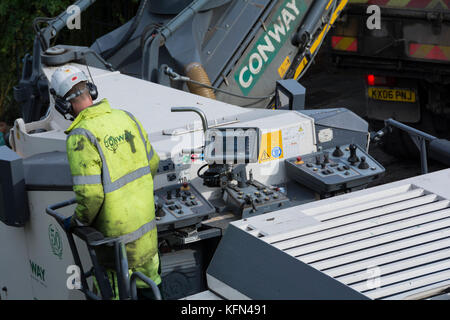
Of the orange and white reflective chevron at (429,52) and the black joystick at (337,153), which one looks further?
the orange and white reflective chevron at (429,52)

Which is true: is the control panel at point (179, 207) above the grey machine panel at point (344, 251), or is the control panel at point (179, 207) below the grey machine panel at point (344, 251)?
below

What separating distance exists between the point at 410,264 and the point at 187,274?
1.53 m

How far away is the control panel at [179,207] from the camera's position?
3.67 meters

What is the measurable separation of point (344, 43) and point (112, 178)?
14.0ft

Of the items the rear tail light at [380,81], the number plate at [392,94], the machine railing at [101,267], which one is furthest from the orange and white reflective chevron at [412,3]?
the machine railing at [101,267]

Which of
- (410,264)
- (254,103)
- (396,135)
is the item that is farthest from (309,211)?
(396,135)

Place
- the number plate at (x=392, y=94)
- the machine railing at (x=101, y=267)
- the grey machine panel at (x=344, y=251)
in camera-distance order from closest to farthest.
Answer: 1. the grey machine panel at (x=344, y=251)
2. the machine railing at (x=101, y=267)
3. the number plate at (x=392, y=94)

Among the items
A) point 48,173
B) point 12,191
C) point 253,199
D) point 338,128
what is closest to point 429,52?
point 338,128

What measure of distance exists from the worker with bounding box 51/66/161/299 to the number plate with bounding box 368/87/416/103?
3983mm

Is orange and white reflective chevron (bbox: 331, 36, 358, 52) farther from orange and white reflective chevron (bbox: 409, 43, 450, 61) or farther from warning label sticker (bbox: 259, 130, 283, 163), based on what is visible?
warning label sticker (bbox: 259, 130, 283, 163)

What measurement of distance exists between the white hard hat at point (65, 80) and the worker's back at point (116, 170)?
143mm

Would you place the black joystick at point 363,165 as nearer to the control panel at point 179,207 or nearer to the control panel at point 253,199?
the control panel at point 253,199

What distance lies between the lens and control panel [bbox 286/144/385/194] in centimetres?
408

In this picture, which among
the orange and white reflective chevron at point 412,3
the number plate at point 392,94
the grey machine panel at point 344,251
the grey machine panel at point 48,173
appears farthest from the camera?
the number plate at point 392,94
